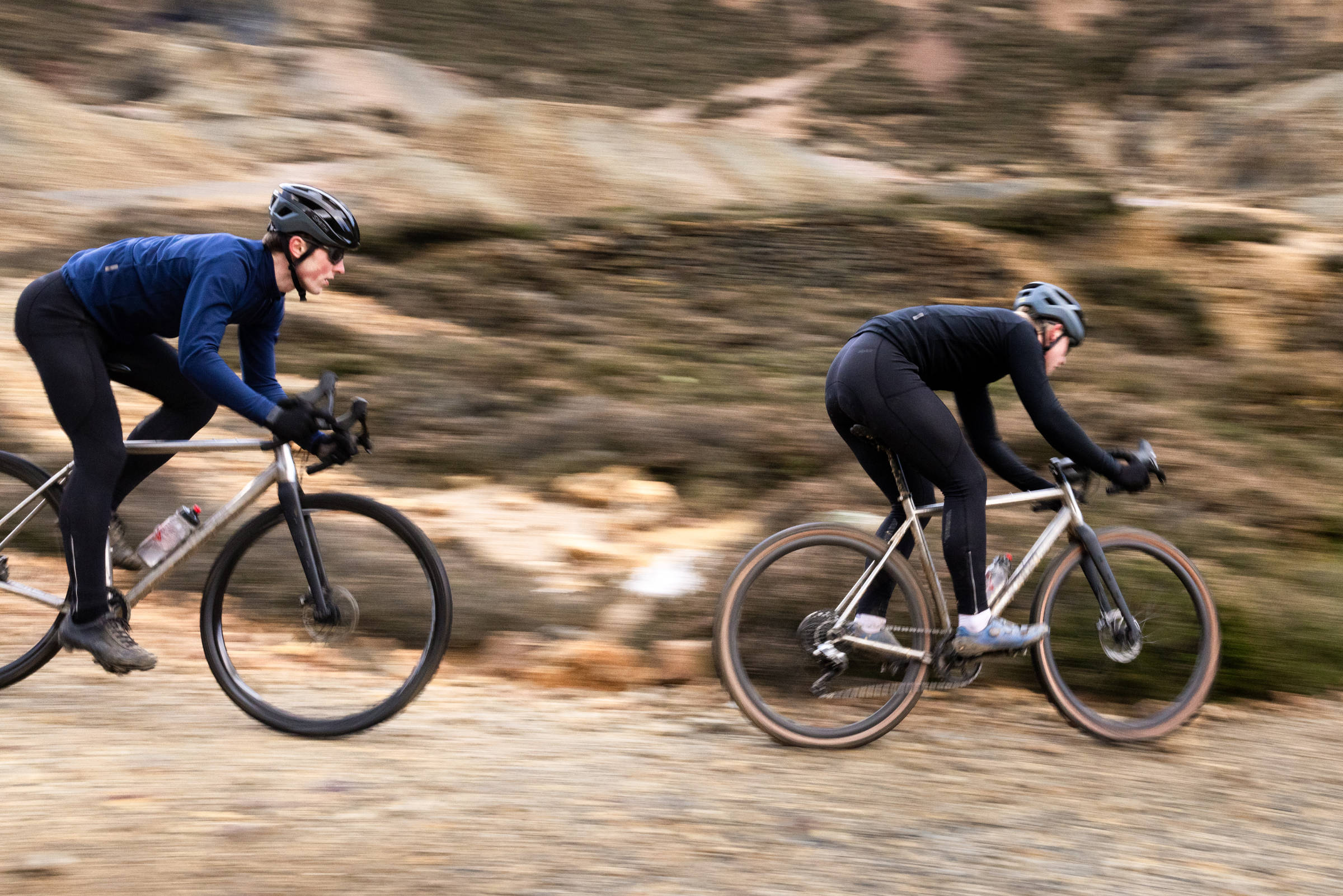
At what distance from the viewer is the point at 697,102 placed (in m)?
37.9

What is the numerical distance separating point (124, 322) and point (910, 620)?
10.1 feet

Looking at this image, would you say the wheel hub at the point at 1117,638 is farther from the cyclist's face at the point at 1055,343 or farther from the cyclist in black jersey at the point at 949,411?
the cyclist's face at the point at 1055,343

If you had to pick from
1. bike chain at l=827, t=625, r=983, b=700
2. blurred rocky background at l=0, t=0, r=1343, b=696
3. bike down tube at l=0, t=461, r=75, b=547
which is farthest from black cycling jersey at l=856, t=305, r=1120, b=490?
bike down tube at l=0, t=461, r=75, b=547

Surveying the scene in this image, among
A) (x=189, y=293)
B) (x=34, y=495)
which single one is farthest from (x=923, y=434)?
(x=34, y=495)

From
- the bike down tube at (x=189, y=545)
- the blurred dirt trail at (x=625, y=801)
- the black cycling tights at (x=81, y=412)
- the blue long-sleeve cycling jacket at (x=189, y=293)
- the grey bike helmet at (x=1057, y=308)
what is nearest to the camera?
the blurred dirt trail at (x=625, y=801)

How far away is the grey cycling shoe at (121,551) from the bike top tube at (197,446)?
272 mm

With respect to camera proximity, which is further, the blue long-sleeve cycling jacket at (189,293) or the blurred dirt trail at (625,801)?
the blue long-sleeve cycling jacket at (189,293)

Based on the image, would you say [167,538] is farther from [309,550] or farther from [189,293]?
[189,293]

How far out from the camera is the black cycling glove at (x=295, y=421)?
385 centimetres

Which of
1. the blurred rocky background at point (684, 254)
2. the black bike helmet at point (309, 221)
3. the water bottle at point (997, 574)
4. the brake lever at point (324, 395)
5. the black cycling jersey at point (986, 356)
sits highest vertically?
the black bike helmet at point (309, 221)

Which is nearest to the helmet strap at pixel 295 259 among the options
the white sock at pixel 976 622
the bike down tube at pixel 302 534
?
the bike down tube at pixel 302 534

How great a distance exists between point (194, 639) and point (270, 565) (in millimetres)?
1332

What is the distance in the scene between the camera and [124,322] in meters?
3.98

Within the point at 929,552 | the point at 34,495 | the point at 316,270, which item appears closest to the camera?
the point at 316,270
